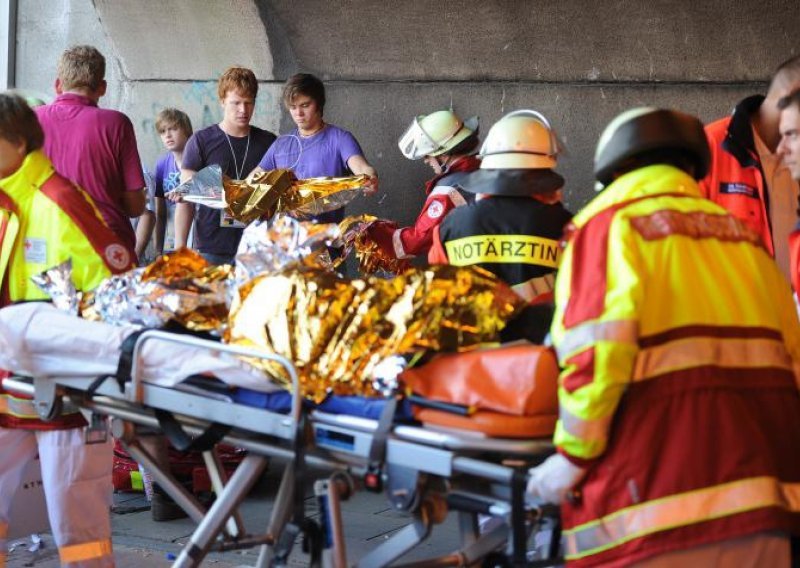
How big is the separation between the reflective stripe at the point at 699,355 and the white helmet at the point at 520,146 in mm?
1631

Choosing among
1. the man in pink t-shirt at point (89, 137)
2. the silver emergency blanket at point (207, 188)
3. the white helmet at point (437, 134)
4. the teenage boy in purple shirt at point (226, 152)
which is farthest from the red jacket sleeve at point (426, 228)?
the teenage boy in purple shirt at point (226, 152)

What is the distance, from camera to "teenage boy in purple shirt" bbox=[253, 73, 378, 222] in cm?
689

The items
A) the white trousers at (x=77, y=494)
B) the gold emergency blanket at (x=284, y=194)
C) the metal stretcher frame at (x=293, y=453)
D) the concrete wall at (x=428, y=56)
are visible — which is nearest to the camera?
the metal stretcher frame at (x=293, y=453)

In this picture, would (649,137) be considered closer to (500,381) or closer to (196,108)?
(500,381)

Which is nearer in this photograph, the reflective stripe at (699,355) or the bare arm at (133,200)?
the reflective stripe at (699,355)

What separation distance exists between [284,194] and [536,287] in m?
A: 2.21

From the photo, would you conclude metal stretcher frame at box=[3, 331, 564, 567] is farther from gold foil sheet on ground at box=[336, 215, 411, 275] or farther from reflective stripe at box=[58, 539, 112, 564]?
gold foil sheet on ground at box=[336, 215, 411, 275]

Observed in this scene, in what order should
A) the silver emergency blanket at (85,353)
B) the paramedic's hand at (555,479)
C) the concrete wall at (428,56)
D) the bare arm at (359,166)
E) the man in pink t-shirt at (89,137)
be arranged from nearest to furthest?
the paramedic's hand at (555,479) < the silver emergency blanket at (85,353) < the man in pink t-shirt at (89,137) < the bare arm at (359,166) < the concrete wall at (428,56)

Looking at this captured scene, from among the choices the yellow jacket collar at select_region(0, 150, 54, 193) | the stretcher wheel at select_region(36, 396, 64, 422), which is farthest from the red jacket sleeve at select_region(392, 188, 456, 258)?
the stretcher wheel at select_region(36, 396, 64, 422)

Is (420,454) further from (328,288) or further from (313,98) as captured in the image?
(313,98)

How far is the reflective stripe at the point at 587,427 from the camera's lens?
276 centimetres

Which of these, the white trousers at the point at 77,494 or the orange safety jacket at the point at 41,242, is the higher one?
the orange safety jacket at the point at 41,242

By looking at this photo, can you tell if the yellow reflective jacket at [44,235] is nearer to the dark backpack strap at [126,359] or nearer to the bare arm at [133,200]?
the dark backpack strap at [126,359]

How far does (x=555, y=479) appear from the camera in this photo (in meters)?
2.84
